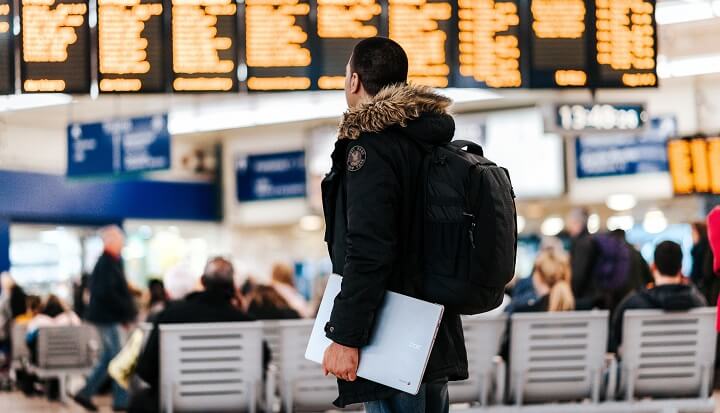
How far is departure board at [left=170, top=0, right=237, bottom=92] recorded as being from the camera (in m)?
7.78

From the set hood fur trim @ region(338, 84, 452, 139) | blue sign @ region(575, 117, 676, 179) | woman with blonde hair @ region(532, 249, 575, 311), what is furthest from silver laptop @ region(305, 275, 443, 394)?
blue sign @ region(575, 117, 676, 179)

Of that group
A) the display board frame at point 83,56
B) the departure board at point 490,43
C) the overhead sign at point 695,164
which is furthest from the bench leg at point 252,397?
the overhead sign at point 695,164

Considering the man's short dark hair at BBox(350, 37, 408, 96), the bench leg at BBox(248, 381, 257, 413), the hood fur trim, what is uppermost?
the man's short dark hair at BBox(350, 37, 408, 96)

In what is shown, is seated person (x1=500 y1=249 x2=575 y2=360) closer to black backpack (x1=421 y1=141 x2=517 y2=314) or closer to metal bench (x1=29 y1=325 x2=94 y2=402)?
black backpack (x1=421 y1=141 x2=517 y2=314)

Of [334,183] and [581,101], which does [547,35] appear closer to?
[581,101]

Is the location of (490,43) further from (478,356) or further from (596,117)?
(478,356)

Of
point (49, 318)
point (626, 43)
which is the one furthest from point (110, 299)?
point (626, 43)

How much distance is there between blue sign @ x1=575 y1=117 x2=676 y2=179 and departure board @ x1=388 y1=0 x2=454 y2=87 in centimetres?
975

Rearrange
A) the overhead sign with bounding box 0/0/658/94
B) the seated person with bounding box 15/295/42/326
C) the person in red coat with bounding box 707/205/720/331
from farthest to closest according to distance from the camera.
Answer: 1. the seated person with bounding box 15/295/42/326
2. the overhead sign with bounding box 0/0/658/94
3. the person in red coat with bounding box 707/205/720/331

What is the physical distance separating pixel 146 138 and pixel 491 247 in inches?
476

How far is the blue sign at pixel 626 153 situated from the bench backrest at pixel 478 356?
10249mm

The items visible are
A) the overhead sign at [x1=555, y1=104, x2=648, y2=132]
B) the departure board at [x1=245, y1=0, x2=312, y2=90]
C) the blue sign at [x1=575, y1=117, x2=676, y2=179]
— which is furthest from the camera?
the blue sign at [x1=575, y1=117, x2=676, y2=179]

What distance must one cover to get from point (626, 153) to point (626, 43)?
9494 mm

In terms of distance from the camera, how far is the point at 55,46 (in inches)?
304
